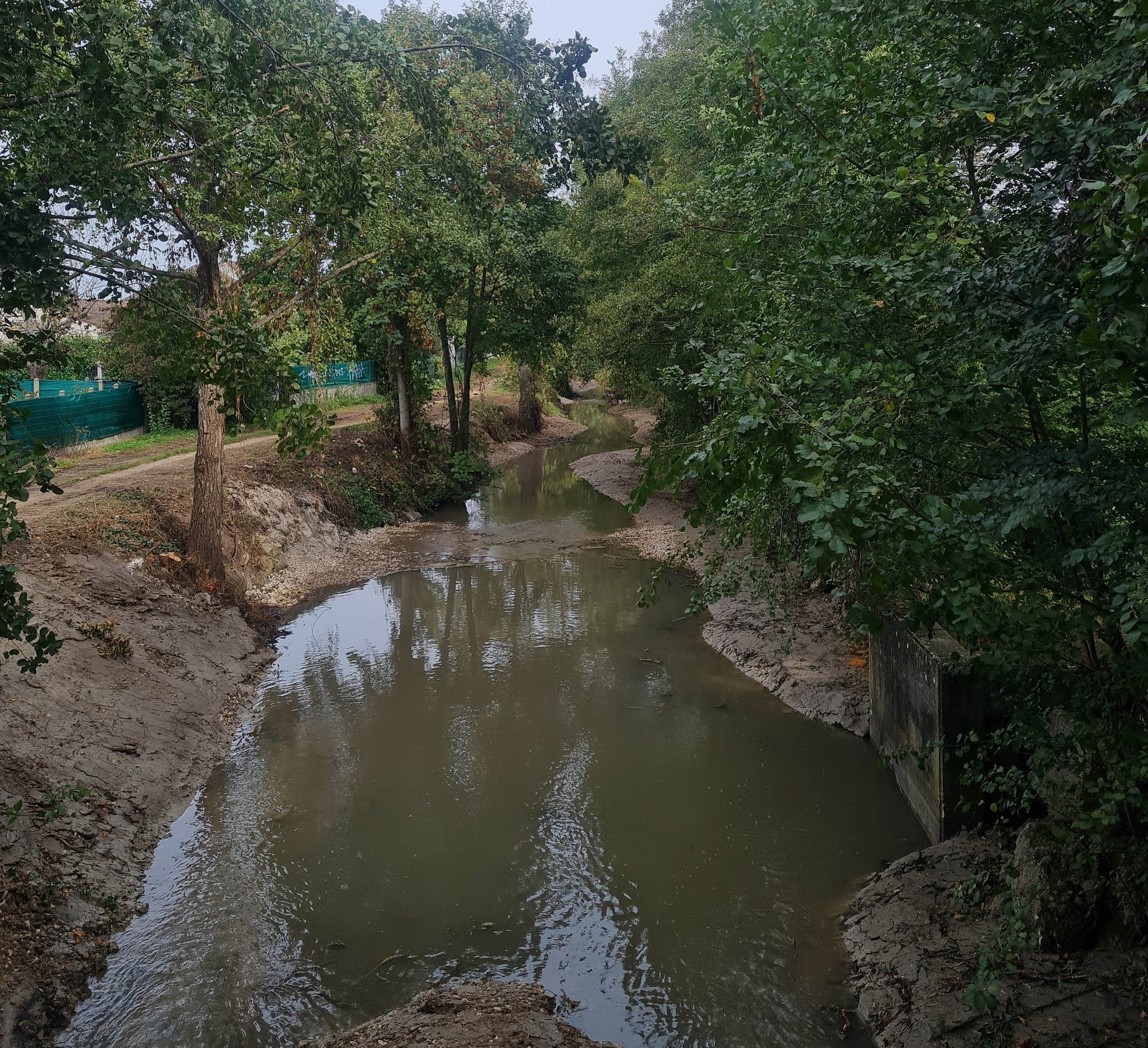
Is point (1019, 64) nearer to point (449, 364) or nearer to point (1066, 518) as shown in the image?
point (1066, 518)

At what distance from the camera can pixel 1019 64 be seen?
4812 mm

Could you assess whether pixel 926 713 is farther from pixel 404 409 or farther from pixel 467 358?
pixel 467 358

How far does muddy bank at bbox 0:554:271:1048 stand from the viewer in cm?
664

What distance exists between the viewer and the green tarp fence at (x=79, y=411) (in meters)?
20.7

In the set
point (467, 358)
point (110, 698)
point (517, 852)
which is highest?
point (467, 358)

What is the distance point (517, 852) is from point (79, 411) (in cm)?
1905

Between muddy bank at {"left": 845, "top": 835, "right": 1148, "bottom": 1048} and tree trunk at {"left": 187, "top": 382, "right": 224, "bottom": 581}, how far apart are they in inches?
443

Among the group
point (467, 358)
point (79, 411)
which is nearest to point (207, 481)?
point (79, 411)

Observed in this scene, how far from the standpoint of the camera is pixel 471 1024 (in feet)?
18.8

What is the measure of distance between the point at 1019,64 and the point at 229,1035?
7.80 metres

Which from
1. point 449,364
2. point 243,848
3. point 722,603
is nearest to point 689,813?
point 243,848

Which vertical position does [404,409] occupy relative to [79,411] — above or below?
below

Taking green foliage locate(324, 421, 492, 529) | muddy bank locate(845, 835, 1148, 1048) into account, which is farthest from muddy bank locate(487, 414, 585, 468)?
muddy bank locate(845, 835, 1148, 1048)

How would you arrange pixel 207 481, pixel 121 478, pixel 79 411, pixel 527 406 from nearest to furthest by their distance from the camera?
pixel 207 481 → pixel 121 478 → pixel 79 411 → pixel 527 406
